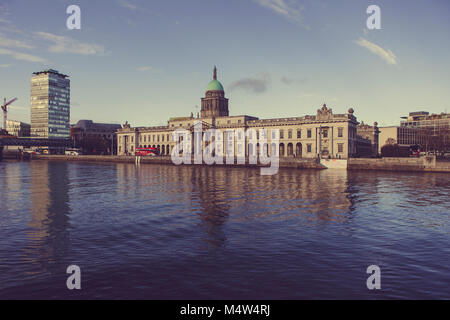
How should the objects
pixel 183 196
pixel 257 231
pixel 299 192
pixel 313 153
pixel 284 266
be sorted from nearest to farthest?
pixel 284 266, pixel 257 231, pixel 183 196, pixel 299 192, pixel 313 153

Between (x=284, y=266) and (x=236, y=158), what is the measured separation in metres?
82.3

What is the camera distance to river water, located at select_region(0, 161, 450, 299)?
11.2 meters

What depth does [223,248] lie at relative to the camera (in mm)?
15469

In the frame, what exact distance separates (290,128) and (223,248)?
95.6 metres

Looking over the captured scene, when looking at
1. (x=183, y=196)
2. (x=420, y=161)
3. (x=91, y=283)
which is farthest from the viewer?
(x=420, y=161)

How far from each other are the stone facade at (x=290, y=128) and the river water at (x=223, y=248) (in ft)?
229

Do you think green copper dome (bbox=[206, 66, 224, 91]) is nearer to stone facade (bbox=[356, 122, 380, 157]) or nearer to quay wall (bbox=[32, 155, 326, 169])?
quay wall (bbox=[32, 155, 326, 169])

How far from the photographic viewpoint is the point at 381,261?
1394cm

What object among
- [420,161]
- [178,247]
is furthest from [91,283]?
[420,161]

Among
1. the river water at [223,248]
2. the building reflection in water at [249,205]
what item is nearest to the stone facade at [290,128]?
the building reflection in water at [249,205]

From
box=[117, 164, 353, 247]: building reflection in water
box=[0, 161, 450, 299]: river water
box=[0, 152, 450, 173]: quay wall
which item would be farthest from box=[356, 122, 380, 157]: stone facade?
box=[0, 161, 450, 299]: river water

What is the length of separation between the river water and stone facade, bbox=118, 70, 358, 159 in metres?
69.9

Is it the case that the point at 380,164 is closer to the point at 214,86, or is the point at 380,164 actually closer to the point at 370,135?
the point at 370,135
